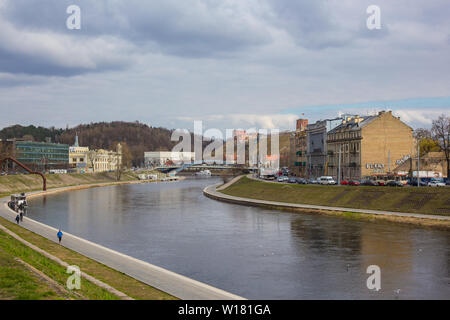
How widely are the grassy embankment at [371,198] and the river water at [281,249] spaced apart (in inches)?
214

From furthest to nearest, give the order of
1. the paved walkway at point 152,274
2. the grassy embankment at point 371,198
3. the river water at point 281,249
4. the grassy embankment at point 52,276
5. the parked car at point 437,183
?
the parked car at point 437,183 < the grassy embankment at point 371,198 < the river water at point 281,249 < the paved walkway at point 152,274 < the grassy embankment at point 52,276

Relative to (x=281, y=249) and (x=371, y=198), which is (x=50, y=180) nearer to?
(x=371, y=198)

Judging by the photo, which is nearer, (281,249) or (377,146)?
(281,249)

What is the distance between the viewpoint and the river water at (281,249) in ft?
87.6

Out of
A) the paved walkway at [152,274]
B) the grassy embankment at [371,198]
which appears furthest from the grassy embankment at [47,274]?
the grassy embankment at [371,198]

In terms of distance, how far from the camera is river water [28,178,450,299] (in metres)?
26.7

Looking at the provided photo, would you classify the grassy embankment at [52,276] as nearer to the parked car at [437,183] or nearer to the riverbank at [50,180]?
the parked car at [437,183]

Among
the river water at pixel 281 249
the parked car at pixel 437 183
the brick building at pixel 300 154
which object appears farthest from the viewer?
the brick building at pixel 300 154

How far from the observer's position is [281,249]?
3816 centimetres

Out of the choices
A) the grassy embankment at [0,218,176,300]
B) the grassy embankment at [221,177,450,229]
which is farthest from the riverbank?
the grassy embankment at [0,218,176,300]

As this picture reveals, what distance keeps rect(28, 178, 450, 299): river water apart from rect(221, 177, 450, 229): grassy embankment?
5.44 metres

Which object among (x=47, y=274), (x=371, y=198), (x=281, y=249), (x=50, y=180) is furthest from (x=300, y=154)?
(x=47, y=274)

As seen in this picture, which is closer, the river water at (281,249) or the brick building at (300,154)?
the river water at (281,249)

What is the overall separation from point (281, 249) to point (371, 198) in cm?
2734
